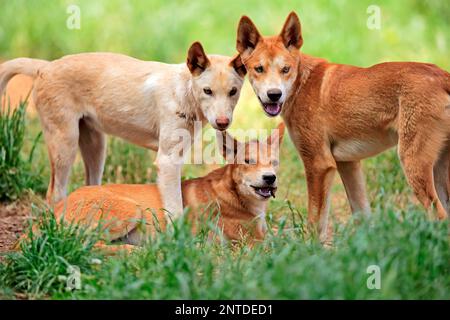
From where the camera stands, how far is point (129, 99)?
7.07 meters

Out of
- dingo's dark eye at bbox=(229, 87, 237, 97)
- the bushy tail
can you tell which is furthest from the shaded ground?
dingo's dark eye at bbox=(229, 87, 237, 97)

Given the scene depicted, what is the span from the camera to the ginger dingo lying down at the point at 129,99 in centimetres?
668

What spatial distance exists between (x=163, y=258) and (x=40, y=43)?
7.60 metres

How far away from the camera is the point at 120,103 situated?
23.2 ft

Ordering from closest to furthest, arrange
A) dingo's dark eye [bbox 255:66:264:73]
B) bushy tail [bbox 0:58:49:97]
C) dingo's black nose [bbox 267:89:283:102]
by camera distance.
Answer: dingo's black nose [bbox 267:89:283:102], dingo's dark eye [bbox 255:66:264:73], bushy tail [bbox 0:58:49:97]

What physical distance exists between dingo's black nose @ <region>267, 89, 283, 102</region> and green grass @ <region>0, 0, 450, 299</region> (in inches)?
32.2

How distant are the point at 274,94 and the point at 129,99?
1.36 meters

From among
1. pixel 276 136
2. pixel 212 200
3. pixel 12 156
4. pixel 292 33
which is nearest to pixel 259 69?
pixel 292 33

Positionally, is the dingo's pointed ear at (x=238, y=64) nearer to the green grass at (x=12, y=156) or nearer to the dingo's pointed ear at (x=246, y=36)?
the dingo's pointed ear at (x=246, y=36)

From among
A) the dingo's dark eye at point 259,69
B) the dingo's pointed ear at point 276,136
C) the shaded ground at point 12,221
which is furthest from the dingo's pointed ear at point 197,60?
the shaded ground at point 12,221

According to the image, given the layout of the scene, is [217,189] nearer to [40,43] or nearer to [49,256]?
[49,256]

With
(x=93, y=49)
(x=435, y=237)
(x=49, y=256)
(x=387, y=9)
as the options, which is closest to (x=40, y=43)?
(x=93, y=49)

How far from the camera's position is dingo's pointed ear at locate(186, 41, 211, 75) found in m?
6.59

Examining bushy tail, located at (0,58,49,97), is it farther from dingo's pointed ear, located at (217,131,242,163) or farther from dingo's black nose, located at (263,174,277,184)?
dingo's black nose, located at (263,174,277,184)
